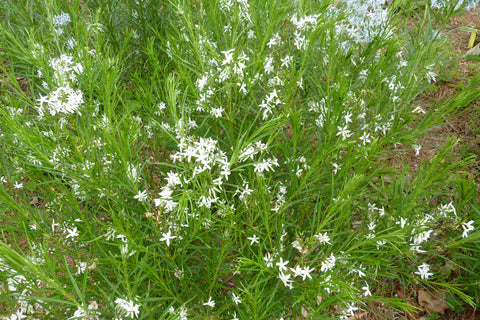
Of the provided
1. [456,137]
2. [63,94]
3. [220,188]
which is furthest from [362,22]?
[63,94]

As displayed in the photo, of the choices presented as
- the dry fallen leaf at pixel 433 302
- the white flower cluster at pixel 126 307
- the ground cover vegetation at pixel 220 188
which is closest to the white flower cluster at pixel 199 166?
the ground cover vegetation at pixel 220 188

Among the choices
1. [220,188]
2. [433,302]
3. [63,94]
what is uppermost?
[63,94]

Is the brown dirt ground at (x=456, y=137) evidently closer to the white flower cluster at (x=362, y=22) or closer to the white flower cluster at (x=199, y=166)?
the white flower cluster at (x=362, y=22)

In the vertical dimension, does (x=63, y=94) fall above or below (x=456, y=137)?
above

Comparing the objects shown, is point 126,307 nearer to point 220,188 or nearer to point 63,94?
point 220,188

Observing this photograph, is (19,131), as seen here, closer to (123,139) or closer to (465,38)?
(123,139)

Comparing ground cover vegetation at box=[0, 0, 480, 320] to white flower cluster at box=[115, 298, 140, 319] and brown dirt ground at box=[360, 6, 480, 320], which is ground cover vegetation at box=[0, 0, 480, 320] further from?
brown dirt ground at box=[360, 6, 480, 320]

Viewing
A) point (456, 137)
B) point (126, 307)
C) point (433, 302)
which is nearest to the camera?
point (126, 307)

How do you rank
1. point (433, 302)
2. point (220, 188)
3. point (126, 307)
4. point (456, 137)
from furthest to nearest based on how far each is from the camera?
1. point (433, 302)
2. point (456, 137)
3. point (220, 188)
4. point (126, 307)
